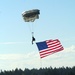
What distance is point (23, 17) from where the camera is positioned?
7356 centimetres

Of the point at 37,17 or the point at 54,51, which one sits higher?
the point at 37,17

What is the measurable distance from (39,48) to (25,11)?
6970 millimetres

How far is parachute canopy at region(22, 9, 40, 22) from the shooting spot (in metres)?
72.6

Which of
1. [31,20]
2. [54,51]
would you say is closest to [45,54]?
[54,51]

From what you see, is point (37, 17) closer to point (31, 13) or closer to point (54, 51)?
point (31, 13)

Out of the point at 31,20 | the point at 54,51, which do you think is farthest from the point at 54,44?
the point at 31,20

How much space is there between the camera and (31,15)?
72.8 m

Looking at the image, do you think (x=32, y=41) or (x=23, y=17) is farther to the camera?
(x=23, y=17)

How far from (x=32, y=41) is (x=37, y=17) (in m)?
5.85

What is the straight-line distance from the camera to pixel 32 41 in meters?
68.7

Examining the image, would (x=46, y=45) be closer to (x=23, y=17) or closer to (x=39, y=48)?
(x=39, y=48)

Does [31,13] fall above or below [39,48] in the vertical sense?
above

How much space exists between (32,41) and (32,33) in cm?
152

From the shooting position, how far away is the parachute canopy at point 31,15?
72.6m
